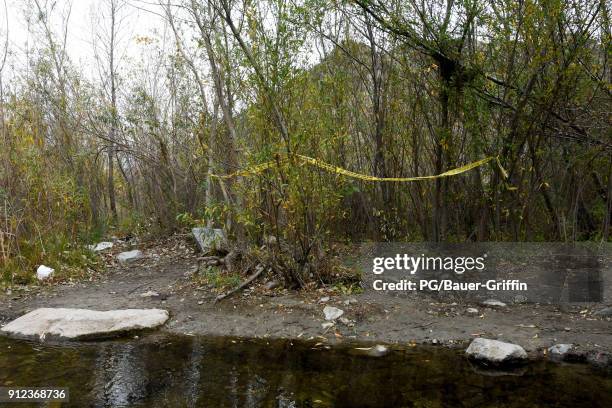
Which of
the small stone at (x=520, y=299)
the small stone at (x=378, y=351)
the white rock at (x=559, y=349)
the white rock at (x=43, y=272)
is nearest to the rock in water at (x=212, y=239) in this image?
the white rock at (x=43, y=272)

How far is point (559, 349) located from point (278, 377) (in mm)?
2219

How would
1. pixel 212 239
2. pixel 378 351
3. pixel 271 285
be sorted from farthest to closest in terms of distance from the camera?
1. pixel 212 239
2. pixel 271 285
3. pixel 378 351

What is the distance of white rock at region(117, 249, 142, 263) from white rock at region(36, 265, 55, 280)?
121 cm

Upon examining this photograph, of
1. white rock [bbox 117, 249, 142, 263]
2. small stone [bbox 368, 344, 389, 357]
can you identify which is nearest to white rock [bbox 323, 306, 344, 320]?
small stone [bbox 368, 344, 389, 357]

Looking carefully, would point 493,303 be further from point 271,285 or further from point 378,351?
point 271,285

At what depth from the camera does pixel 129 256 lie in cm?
777

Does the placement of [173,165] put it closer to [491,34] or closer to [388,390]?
[491,34]

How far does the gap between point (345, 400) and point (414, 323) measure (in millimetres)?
1626

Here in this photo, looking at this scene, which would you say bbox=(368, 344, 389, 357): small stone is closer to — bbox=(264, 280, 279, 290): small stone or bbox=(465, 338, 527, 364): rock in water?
bbox=(465, 338, 527, 364): rock in water

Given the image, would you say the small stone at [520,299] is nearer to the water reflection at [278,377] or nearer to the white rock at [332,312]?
the water reflection at [278,377]

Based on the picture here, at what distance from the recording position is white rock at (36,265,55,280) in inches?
254

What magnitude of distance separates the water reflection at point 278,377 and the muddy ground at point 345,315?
1.03ft

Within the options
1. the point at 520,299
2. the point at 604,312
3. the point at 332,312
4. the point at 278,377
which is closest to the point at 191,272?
the point at 332,312

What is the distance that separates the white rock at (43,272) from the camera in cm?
646
